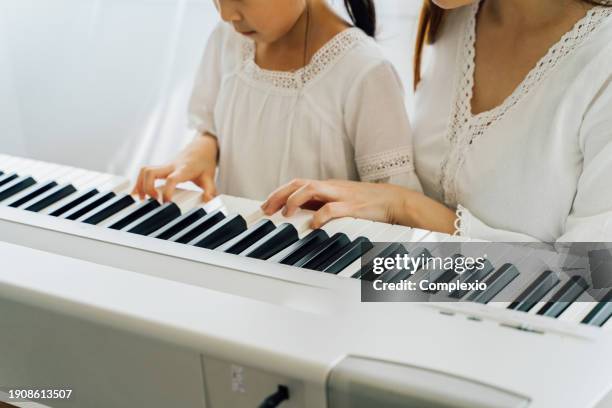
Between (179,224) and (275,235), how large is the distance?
0.50ft

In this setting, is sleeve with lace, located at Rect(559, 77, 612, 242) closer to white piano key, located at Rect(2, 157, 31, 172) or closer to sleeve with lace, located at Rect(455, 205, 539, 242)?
sleeve with lace, located at Rect(455, 205, 539, 242)

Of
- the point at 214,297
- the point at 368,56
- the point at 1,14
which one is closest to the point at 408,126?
the point at 368,56

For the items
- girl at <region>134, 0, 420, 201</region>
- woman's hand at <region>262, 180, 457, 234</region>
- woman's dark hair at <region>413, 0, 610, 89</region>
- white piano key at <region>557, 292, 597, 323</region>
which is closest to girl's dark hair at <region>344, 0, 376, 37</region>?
girl at <region>134, 0, 420, 201</region>

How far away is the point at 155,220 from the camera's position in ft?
4.01

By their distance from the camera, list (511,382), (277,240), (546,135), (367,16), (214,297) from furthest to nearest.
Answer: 1. (367,16)
2. (546,135)
3. (277,240)
4. (214,297)
5. (511,382)

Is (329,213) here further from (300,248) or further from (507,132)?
(507,132)

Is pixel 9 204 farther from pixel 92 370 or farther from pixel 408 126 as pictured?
pixel 408 126

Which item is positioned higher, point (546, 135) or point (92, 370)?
point (546, 135)

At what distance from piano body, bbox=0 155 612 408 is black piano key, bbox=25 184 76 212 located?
16cm

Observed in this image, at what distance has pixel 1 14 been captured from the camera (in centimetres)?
293

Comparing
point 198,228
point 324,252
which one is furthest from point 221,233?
point 324,252

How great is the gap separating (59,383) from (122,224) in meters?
0.32

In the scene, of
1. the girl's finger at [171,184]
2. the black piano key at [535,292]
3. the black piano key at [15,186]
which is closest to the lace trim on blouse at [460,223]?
the black piano key at [535,292]

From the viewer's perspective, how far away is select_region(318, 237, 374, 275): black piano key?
1.06 m
